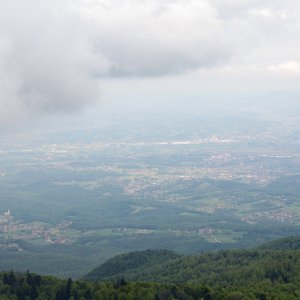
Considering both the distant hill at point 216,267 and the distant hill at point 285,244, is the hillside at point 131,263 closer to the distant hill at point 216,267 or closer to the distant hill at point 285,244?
the distant hill at point 216,267

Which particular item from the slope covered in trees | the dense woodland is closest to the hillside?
the dense woodland

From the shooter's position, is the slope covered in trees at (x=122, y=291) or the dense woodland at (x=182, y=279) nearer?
the slope covered in trees at (x=122, y=291)

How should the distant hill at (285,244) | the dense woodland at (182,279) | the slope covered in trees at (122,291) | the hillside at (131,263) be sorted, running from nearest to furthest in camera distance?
the slope covered in trees at (122,291) < the dense woodland at (182,279) < the hillside at (131,263) < the distant hill at (285,244)

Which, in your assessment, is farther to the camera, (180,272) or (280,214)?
(280,214)

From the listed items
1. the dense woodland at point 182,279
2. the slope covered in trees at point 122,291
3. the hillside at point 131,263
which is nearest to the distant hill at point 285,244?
the dense woodland at point 182,279

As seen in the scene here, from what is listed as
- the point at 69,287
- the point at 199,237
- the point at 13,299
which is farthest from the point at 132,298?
the point at 199,237

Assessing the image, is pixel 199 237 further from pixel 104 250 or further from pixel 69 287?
pixel 69 287

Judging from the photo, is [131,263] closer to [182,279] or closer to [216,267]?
[216,267]
